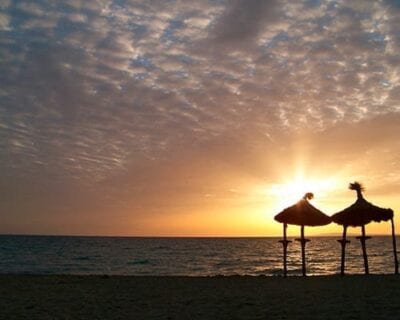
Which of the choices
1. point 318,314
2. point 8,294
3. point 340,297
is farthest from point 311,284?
point 8,294

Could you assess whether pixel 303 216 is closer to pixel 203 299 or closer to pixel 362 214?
pixel 362 214

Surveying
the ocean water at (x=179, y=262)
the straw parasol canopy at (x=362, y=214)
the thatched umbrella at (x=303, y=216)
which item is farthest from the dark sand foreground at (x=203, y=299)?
the ocean water at (x=179, y=262)

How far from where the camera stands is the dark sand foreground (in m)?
11.2

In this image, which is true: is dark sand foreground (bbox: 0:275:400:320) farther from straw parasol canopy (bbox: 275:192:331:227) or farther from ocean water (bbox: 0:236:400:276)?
ocean water (bbox: 0:236:400:276)

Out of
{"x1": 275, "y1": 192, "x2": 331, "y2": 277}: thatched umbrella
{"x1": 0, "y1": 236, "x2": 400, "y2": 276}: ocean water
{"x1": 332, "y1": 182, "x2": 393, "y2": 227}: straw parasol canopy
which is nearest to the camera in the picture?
{"x1": 332, "y1": 182, "x2": 393, "y2": 227}: straw parasol canopy

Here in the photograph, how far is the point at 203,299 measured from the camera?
45.2ft

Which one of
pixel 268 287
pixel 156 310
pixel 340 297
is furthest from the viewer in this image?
pixel 268 287

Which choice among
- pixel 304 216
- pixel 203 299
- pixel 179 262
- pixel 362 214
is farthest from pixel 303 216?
pixel 179 262

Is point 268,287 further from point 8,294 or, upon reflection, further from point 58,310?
point 8,294

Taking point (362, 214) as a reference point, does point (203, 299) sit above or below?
below

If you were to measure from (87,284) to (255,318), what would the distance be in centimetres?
1003

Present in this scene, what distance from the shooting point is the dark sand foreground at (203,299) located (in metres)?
11.2

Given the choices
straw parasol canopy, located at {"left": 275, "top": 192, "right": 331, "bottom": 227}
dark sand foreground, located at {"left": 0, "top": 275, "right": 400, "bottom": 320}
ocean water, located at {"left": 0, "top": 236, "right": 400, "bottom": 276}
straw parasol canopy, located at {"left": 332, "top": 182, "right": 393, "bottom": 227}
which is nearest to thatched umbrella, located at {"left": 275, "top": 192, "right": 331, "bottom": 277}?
straw parasol canopy, located at {"left": 275, "top": 192, "right": 331, "bottom": 227}

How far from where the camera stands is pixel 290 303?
41.5ft
